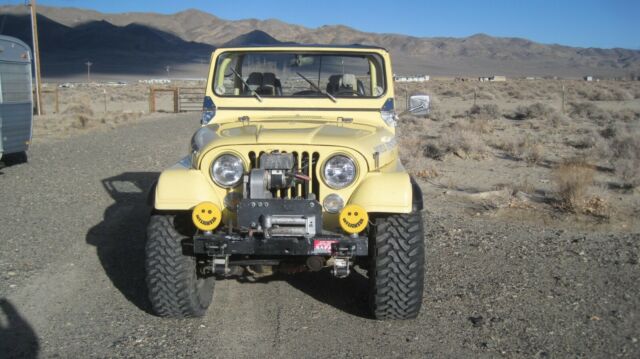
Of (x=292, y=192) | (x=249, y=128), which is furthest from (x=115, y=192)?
(x=292, y=192)

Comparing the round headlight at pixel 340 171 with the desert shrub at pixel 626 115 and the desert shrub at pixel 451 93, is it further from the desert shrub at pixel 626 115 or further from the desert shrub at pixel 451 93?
the desert shrub at pixel 451 93

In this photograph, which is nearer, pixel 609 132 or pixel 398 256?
pixel 398 256

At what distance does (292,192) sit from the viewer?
4.84 m

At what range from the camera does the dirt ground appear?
4734mm

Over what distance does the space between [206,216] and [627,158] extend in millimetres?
11532

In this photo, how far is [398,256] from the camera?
4.76 m

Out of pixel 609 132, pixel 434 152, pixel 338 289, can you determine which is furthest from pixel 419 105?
pixel 609 132

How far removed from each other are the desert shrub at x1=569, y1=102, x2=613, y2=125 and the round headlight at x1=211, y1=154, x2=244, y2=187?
75.6ft

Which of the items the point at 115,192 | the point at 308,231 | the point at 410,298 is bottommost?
the point at 115,192

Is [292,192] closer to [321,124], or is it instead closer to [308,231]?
[308,231]

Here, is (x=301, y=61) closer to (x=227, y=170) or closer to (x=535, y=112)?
(x=227, y=170)

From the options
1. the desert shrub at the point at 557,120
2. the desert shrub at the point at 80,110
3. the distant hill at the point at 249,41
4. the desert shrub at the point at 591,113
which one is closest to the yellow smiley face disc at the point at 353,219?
the distant hill at the point at 249,41

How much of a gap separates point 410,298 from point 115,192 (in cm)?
716

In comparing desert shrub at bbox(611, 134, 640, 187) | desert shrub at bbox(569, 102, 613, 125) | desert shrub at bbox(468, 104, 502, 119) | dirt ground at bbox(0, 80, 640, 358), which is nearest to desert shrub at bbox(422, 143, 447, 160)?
dirt ground at bbox(0, 80, 640, 358)
